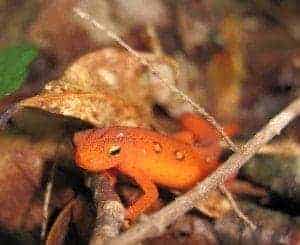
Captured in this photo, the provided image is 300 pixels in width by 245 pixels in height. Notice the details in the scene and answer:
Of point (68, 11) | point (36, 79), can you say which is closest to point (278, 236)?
point (36, 79)

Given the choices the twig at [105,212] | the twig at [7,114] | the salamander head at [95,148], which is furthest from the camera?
the twig at [7,114]

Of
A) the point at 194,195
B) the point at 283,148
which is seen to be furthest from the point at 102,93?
the point at 194,195

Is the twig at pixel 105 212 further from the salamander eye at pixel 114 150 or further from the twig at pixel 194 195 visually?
the salamander eye at pixel 114 150

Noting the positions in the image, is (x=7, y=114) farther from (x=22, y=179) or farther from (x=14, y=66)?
(x=14, y=66)

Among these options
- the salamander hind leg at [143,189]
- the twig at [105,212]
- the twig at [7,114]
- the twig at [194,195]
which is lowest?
the salamander hind leg at [143,189]

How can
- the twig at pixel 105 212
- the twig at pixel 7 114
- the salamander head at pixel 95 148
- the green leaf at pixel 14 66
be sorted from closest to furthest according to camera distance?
the twig at pixel 105 212
the green leaf at pixel 14 66
the salamander head at pixel 95 148
the twig at pixel 7 114

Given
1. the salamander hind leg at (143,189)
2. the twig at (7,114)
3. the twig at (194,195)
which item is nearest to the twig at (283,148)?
the salamander hind leg at (143,189)

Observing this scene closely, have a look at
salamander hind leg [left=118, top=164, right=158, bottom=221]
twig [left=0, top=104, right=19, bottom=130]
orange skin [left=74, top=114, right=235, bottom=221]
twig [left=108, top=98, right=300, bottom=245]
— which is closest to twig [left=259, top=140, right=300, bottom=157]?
orange skin [left=74, top=114, right=235, bottom=221]
